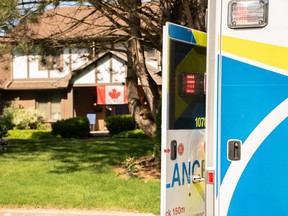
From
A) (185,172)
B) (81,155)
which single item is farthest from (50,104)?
(185,172)

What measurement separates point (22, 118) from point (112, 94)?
4892 millimetres

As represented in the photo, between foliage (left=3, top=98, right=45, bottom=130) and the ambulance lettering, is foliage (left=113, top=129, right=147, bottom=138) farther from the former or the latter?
the ambulance lettering

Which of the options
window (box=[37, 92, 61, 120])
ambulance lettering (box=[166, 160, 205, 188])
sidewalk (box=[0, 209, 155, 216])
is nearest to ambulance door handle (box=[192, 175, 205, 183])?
ambulance lettering (box=[166, 160, 205, 188])

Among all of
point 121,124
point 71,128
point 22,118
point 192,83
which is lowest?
point 71,128

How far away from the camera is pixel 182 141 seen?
442cm

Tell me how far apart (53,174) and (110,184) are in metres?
1.80

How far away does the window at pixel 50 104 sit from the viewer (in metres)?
28.8

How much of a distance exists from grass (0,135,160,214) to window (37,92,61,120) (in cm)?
1477

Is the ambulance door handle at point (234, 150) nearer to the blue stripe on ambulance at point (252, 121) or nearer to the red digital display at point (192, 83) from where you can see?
the blue stripe on ambulance at point (252, 121)

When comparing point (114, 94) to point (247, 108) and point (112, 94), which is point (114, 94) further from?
point (247, 108)

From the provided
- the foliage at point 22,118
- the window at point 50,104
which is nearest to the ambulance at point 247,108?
the foliage at point 22,118

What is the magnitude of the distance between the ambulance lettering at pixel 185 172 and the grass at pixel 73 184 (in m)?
2.93

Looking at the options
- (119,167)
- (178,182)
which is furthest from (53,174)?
(178,182)

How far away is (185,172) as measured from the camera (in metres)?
4.50
